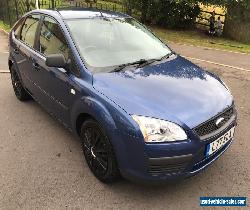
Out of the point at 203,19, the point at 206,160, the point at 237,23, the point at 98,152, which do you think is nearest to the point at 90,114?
the point at 98,152

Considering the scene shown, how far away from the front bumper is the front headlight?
6 cm

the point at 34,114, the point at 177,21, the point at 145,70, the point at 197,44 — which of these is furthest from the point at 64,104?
the point at 177,21

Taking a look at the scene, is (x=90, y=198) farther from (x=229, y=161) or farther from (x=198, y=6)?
(x=198, y=6)

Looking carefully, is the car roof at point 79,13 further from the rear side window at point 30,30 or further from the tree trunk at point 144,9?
the tree trunk at point 144,9

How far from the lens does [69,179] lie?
401 cm

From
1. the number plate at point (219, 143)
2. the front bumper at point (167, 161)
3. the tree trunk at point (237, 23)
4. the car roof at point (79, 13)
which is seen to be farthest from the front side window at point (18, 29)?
the tree trunk at point (237, 23)

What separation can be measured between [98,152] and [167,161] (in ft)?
2.89

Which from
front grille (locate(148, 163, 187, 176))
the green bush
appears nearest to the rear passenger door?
front grille (locate(148, 163, 187, 176))

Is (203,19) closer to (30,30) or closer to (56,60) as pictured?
(30,30)

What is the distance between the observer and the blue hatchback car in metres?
3.31

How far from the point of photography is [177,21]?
17.0 m

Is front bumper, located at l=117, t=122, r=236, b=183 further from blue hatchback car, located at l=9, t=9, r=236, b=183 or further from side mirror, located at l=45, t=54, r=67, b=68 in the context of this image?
side mirror, located at l=45, t=54, r=67, b=68

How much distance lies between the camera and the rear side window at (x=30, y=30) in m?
5.25

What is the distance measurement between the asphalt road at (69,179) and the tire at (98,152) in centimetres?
15
